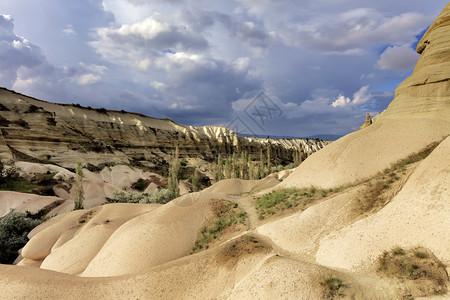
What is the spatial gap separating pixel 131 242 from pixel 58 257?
583cm

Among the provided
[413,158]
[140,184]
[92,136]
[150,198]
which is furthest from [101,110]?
[413,158]

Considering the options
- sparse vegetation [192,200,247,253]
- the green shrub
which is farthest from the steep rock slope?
the green shrub

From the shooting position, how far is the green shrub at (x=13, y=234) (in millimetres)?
16652

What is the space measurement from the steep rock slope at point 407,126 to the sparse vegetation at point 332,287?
744 centimetres

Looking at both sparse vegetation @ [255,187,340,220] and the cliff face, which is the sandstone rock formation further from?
the cliff face

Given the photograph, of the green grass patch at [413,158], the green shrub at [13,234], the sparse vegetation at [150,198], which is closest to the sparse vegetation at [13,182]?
the sparse vegetation at [150,198]

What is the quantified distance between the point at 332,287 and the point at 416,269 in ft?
7.52

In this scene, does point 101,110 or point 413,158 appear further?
point 101,110

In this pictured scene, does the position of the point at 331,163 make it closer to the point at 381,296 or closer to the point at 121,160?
the point at 381,296

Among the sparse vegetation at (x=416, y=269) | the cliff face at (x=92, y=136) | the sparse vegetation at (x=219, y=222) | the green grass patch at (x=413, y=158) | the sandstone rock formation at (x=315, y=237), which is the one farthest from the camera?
the cliff face at (x=92, y=136)

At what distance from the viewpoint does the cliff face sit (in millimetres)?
46031

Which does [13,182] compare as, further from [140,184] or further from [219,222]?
[219,222]

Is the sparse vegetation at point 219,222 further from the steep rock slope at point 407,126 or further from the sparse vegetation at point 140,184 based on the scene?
the sparse vegetation at point 140,184

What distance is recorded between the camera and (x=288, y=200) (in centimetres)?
1260
